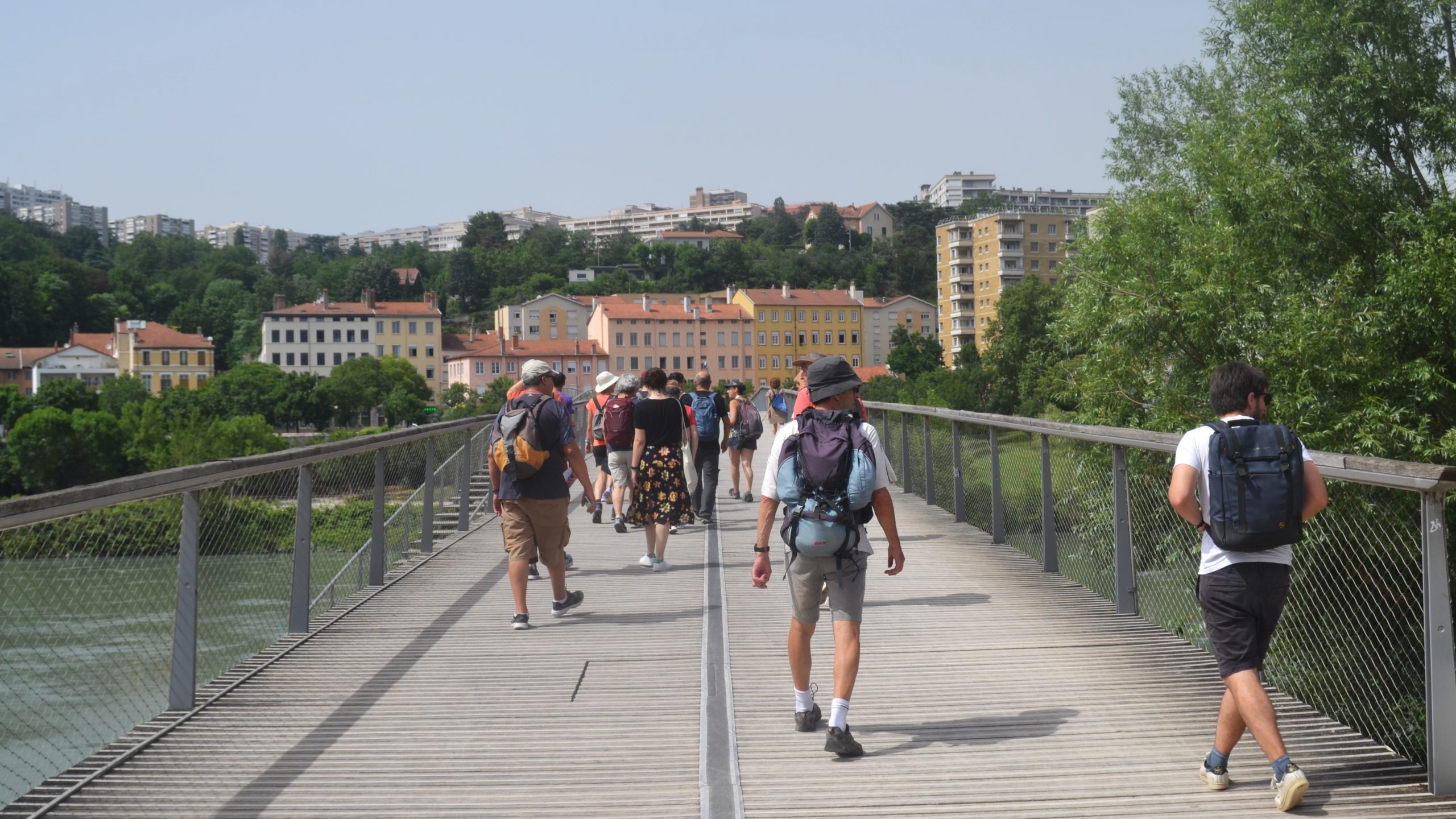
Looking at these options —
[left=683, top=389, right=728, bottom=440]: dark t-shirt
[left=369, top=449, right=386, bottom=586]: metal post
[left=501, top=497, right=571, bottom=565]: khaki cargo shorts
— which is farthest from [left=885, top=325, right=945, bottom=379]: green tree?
[left=501, top=497, right=571, bottom=565]: khaki cargo shorts

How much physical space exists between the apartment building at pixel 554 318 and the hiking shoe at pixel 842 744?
127431mm

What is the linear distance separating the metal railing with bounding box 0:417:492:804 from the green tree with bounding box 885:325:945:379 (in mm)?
115588

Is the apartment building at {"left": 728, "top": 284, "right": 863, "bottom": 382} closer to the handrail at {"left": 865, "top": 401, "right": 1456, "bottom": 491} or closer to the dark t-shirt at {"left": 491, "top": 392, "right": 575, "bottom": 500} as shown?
the handrail at {"left": 865, "top": 401, "right": 1456, "bottom": 491}

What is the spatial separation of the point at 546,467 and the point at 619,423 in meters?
3.70

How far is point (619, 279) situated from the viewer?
16888 centimetres

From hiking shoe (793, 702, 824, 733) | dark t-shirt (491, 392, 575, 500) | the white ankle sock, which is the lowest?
hiking shoe (793, 702, 824, 733)

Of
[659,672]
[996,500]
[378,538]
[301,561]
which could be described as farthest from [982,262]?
[659,672]

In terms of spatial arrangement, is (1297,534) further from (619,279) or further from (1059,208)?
(619,279)

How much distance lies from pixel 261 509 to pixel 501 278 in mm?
177902

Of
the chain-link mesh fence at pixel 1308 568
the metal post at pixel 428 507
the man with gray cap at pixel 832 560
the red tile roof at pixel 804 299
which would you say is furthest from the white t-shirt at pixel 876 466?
the red tile roof at pixel 804 299

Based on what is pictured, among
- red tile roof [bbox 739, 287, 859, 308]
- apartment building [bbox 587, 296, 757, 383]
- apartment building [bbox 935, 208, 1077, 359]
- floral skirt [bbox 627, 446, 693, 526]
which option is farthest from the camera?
red tile roof [bbox 739, 287, 859, 308]

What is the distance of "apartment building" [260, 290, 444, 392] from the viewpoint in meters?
132

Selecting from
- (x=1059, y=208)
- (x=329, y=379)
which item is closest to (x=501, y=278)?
(x=329, y=379)

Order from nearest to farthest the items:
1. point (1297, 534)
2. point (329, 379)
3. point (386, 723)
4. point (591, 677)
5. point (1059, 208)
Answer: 1. point (1297, 534)
2. point (386, 723)
3. point (591, 677)
4. point (1059, 208)
5. point (329, 379)
